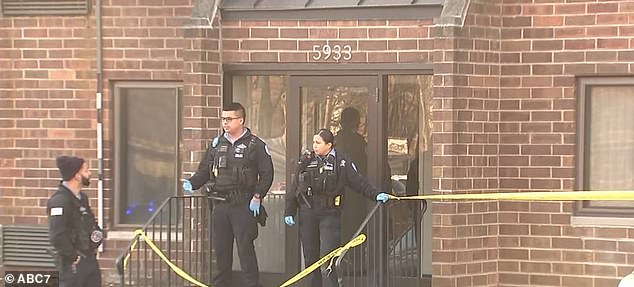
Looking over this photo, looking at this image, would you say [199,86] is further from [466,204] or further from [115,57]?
[466,204]

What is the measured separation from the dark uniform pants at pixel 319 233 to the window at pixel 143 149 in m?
2.01

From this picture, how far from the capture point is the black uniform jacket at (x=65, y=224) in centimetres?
794

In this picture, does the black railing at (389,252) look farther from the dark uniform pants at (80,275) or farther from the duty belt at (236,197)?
the dark uniform pants at (80,275)

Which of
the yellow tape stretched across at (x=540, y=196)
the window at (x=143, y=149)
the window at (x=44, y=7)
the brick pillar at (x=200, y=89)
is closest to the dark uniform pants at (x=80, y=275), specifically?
the brick pillar at (x=200, y=89)

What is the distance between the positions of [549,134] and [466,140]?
810 millimetres

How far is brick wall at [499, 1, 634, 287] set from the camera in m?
9.76

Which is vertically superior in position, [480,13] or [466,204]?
[480,13]

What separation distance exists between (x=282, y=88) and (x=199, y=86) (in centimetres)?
82

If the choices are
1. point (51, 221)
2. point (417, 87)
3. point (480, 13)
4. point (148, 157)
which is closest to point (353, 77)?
point (417, 87)

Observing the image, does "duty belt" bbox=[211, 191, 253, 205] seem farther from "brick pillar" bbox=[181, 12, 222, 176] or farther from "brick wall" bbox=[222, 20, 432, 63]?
"brick wall" bbox=[222, 20, 432, 63]

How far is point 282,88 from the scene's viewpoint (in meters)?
10.4

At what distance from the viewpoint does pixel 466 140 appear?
9.77 m

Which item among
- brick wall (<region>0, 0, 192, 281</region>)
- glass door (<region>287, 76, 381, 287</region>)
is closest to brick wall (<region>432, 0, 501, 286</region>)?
glass door (<region>287, 76, 381, 287</region>)

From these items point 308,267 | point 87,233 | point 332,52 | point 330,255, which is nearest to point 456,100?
point 332,52
